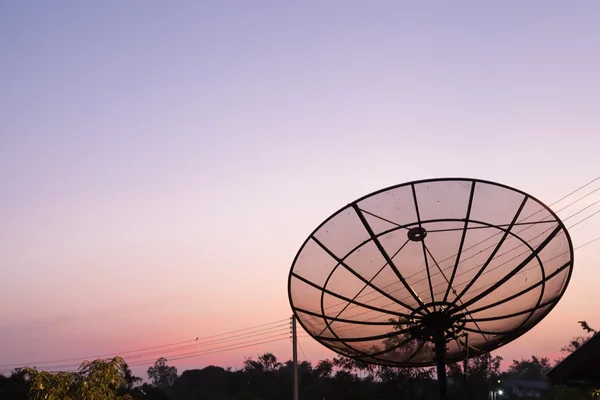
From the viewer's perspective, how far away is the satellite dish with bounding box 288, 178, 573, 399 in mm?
12648

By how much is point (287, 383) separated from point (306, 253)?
6154cm

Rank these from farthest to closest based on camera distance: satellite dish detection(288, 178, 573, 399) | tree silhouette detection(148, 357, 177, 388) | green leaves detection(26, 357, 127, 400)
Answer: tree silhouette detection(148, 357, 177, 388) < green leaves detection(26, 357, 127, 400) < satellite dish detection(288, 178, 573, 399)

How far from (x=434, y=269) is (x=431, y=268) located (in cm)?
7

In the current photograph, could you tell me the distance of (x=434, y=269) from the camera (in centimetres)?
1370

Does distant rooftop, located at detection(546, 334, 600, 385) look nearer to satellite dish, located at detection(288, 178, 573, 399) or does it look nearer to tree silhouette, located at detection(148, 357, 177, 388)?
satellite dish, located at detection(288, 178, 573, 399)

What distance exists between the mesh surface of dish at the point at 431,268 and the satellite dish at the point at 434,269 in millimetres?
22

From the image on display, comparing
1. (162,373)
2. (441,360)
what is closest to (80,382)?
(441,360)

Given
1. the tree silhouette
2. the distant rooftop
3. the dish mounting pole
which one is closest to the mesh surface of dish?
the dish mounting pole

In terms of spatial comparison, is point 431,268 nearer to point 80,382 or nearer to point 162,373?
point 80,382

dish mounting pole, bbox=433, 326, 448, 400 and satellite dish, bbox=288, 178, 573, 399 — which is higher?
satellite dish, bbox=288, 178, 573, 399

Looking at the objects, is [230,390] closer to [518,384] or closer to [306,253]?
[518,384]

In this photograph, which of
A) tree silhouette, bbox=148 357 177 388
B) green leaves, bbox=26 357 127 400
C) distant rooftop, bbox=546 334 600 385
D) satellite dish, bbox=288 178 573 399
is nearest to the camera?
distant rooftop, bbox=546 334 600 385

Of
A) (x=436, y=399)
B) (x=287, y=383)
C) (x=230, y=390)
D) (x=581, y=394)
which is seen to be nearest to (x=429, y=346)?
(x=581, y=394)

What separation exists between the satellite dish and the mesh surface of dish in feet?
0.07
